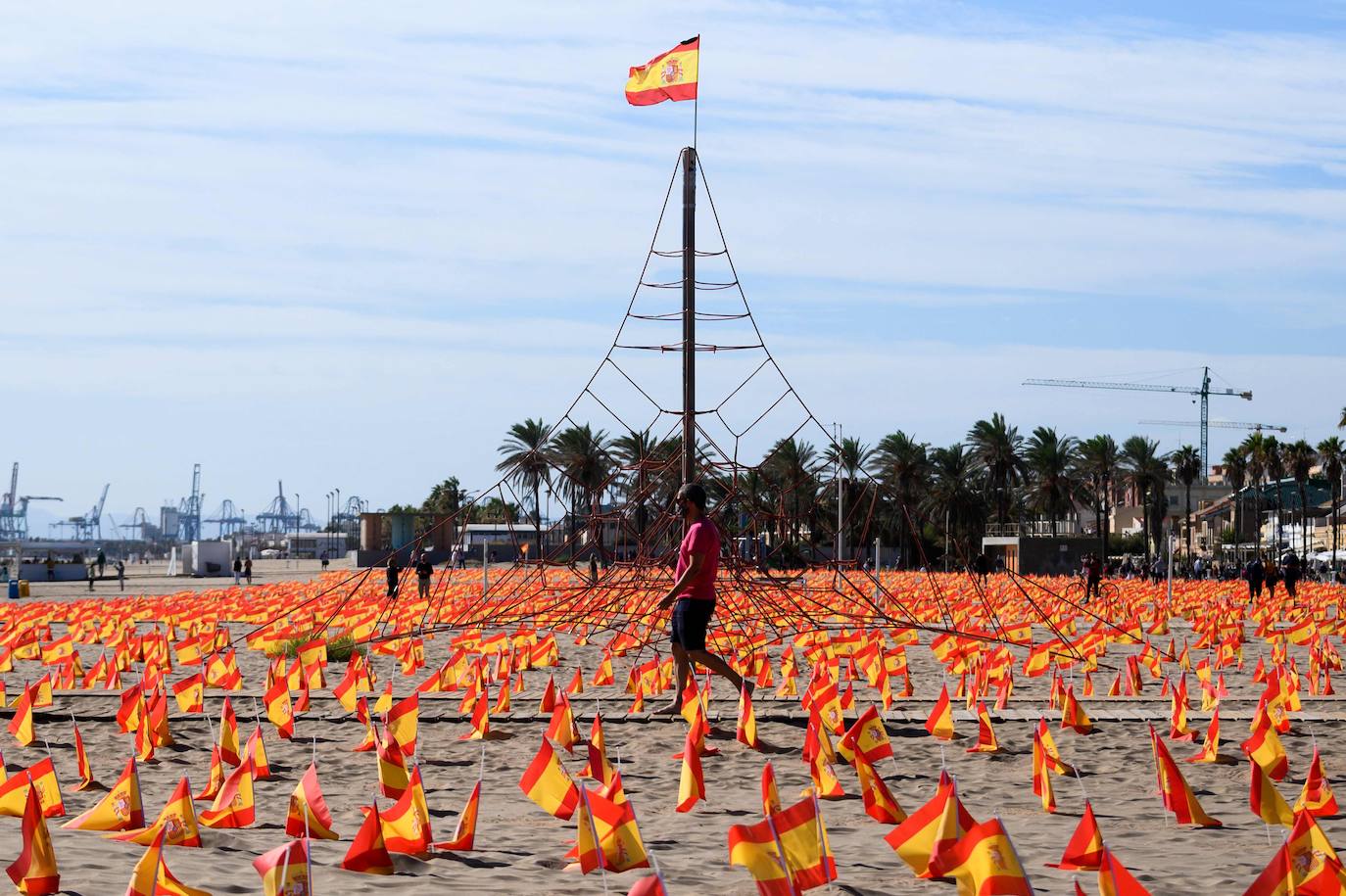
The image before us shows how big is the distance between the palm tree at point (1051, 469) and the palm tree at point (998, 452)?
77 centimetres

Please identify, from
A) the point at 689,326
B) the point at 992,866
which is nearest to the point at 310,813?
the point at 992,866

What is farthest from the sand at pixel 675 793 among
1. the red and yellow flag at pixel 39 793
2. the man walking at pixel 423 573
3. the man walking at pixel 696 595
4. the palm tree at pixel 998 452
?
the palm tree at pixel 998 452

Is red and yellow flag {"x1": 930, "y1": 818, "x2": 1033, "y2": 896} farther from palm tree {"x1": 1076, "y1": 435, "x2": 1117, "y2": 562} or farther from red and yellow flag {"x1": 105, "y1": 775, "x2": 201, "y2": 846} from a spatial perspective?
palm tree {"x1": 1076, "y1": 435, "x2": 1117, "y2": 562}

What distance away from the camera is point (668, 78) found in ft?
56.6

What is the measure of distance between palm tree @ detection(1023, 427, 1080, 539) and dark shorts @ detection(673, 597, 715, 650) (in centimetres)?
6723

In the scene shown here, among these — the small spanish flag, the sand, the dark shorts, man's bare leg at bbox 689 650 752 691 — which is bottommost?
the sand

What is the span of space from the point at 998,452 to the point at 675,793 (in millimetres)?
68884

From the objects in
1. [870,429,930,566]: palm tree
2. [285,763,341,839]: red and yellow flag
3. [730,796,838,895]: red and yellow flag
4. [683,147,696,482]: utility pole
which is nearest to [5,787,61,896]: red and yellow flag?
[285,763,341,839]: red and yellow flag

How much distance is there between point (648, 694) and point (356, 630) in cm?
857

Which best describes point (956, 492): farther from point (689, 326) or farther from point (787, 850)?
point (787, 850)

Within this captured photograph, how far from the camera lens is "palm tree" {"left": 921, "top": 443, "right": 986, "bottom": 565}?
77.2 m

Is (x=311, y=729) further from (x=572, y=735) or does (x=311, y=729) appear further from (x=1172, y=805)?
(x=1172, y=805)

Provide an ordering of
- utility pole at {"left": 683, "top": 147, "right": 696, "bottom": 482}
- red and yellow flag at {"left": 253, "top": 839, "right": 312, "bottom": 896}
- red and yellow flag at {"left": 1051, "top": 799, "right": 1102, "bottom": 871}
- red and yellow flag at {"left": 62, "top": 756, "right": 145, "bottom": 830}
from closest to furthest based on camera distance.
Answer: red and yellow flag at {"left": 253, "top": 839, "right": 312, "bottom": 896}, red and yellow flag at {"left": 1051, "top": 799, "right": 1102, "bottom": 871}, red and yellow flag at {"left": 62, "top": 756, "right": 145, "bottom": 830}, utility pole at {"left": 683, "top": 147, "right": 696, "bottom": 482}

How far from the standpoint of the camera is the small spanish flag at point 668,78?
17.2m
